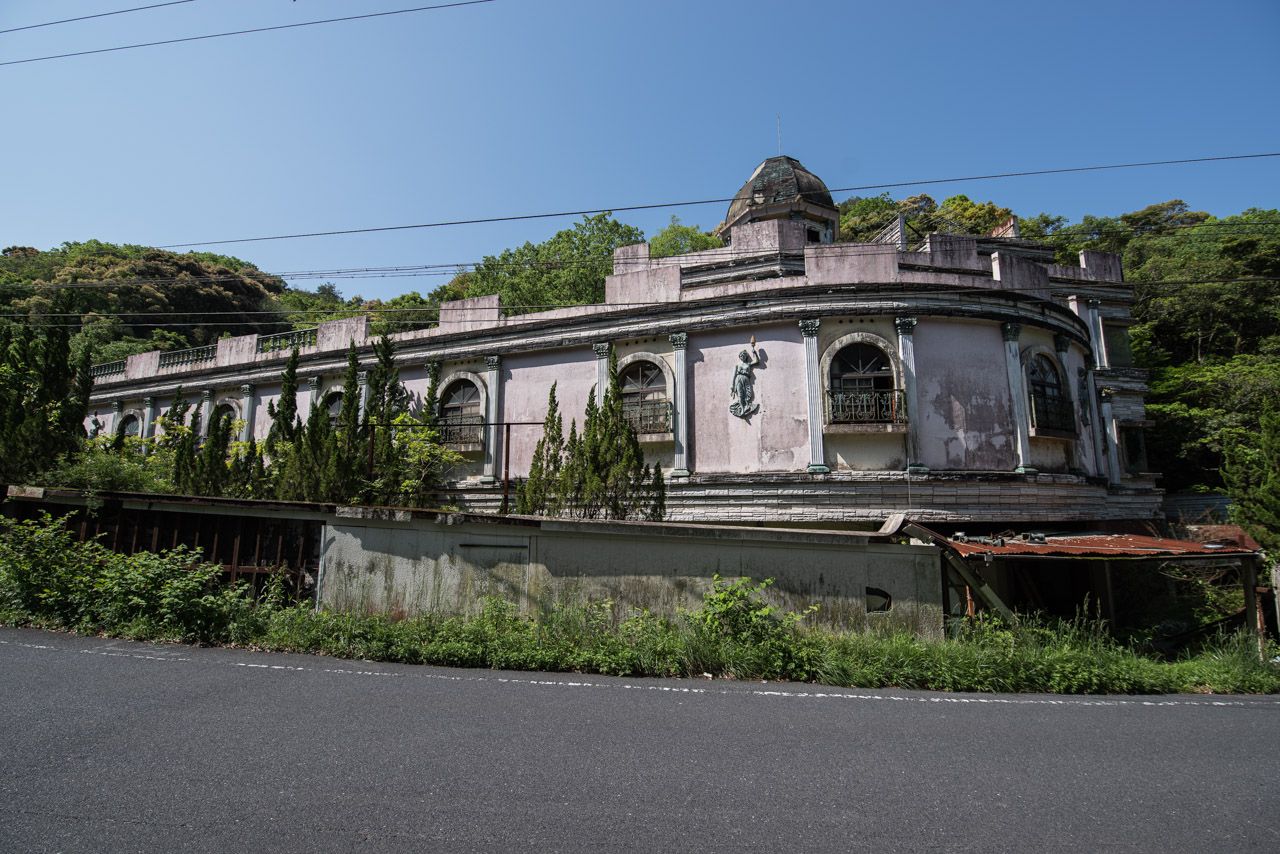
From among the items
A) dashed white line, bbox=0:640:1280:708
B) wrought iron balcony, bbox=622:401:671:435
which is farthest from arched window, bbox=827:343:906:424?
dashed white line, bbox=0:640:1280:708

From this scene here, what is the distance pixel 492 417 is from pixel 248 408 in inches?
372

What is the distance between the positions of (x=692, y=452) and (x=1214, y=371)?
22.0 metres

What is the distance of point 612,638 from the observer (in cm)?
852

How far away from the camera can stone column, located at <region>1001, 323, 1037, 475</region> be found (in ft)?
47.1

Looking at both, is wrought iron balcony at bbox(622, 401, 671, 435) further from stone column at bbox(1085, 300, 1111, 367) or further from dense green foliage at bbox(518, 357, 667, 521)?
stone column at bbox(1085, 300, 1111, 367)

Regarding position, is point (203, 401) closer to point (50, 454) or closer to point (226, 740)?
point (50, 454)

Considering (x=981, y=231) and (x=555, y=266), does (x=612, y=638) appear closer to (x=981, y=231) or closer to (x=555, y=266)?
(x=555, y=266)

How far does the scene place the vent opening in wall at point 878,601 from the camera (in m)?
9.14

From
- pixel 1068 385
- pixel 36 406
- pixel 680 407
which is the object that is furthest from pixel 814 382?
pixel 36 406

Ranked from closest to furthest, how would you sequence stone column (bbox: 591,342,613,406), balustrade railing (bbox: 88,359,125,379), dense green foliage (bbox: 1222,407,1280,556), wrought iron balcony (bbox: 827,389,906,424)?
wrought iron balcony (bbox: 827,389,906,424)
dense green foliage (bbox: 1222,407,1280,556)
stone column (bbox: 591,342,613,406)
balustrade railing (bbox: 88,359,125,379)

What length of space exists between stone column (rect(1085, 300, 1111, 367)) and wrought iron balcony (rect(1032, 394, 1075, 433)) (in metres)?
7.59

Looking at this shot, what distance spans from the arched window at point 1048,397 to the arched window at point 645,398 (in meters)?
8.03

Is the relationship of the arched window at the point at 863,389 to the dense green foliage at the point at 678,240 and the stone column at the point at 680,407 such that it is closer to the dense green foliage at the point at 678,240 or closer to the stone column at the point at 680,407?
the stone column at the point at 680,407

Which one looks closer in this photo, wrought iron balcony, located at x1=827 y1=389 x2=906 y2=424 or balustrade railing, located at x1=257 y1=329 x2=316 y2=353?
wrought iron balcony, located at x1=827 y1=389 x2=906 y2=424
